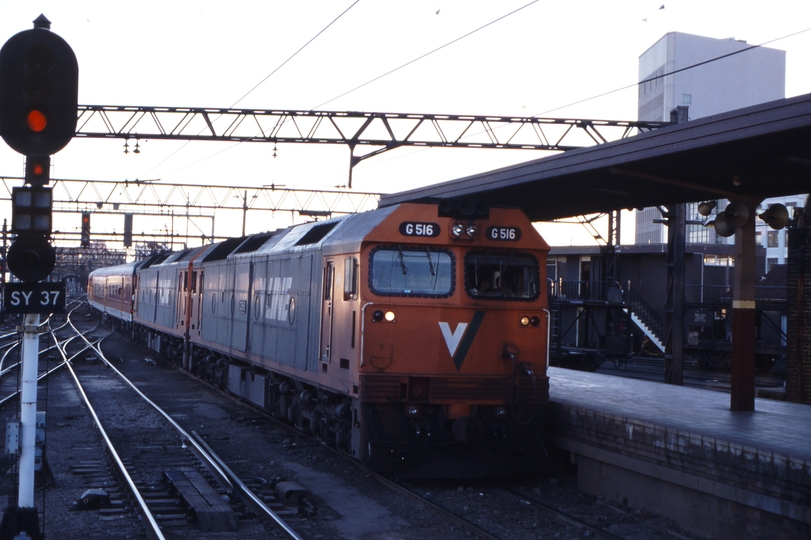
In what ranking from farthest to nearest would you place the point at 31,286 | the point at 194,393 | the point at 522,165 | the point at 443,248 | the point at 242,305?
the point at 194,393
the point at 242,305
the point at 522,165
the point at 443,248
the point at 31,286

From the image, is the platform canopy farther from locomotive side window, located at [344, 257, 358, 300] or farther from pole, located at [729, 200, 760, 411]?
locomotive side window, located at [344, 257, 358, 300]

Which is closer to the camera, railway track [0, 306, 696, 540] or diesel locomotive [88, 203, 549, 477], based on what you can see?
railway track [0, 306, 696, 540]

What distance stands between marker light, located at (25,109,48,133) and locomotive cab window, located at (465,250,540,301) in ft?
18.0

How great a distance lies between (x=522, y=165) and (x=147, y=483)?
7.06 m

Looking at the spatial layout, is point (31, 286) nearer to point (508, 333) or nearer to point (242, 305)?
point (508, 333)

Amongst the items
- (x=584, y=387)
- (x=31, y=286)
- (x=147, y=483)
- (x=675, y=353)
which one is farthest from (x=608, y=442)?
(x=675, y=353)

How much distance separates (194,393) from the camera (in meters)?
20.4

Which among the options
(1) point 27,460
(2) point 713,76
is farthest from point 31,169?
(2) point 713,76

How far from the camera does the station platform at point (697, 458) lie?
25.2 ft

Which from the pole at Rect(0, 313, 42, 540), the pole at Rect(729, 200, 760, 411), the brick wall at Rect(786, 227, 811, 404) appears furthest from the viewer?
the brick wall at Rect(786, 227, 811, 404)

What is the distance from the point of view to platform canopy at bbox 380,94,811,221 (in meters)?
8.86

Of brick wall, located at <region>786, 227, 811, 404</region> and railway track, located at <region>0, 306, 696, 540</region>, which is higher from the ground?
brick wall, located at <region>786, 227, 811, 404</region>

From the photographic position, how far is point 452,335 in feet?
34.8

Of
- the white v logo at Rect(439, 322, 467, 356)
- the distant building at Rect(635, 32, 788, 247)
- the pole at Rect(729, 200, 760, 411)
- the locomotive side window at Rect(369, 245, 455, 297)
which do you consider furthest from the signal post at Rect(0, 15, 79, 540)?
the distant building at Rect(635, 32, 788, 247)
